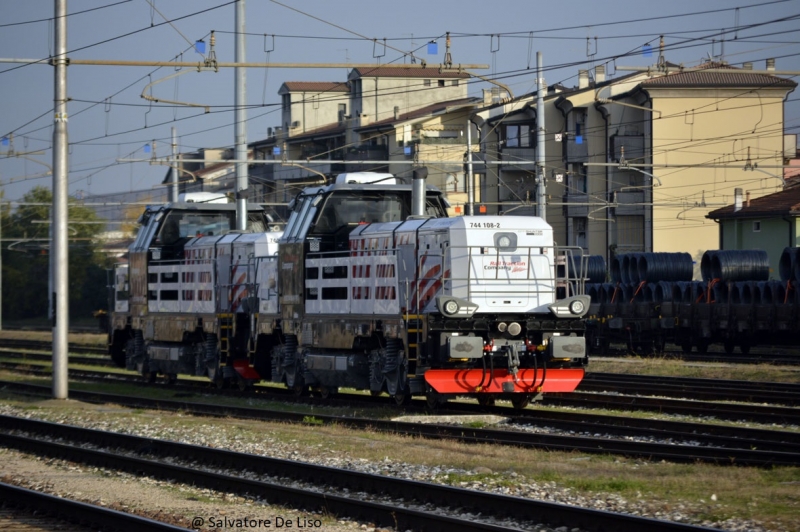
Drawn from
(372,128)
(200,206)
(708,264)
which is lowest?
(708,264)

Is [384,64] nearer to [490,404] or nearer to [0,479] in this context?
[490,404]

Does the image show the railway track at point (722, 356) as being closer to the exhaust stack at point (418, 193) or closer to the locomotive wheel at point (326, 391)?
the locomotive wheel at point (326, 391)

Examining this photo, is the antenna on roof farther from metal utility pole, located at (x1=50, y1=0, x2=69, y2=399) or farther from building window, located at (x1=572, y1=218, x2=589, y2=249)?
building window, located at (x1=572, y1=218, x2=589, y2=249)

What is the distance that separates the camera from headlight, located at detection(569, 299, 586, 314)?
17.7 m

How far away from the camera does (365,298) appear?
2003 centimetres

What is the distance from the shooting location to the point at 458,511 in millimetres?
10492

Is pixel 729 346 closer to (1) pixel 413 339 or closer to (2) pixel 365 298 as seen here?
(2) pixel 365 298

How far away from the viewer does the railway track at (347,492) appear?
941 cm

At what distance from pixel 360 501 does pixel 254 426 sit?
7.72 m

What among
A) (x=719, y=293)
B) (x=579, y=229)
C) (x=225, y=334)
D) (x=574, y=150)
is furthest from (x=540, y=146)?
(x=574, y=150)

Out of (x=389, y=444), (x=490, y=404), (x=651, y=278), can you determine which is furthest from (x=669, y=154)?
(x=389, y=444)

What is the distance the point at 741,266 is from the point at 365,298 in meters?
19.1

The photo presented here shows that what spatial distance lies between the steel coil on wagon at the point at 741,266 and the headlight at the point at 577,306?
1866cm

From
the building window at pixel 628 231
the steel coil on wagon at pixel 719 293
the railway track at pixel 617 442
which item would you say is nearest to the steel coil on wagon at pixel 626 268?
the steel coil on wagon at pixel 719 293
